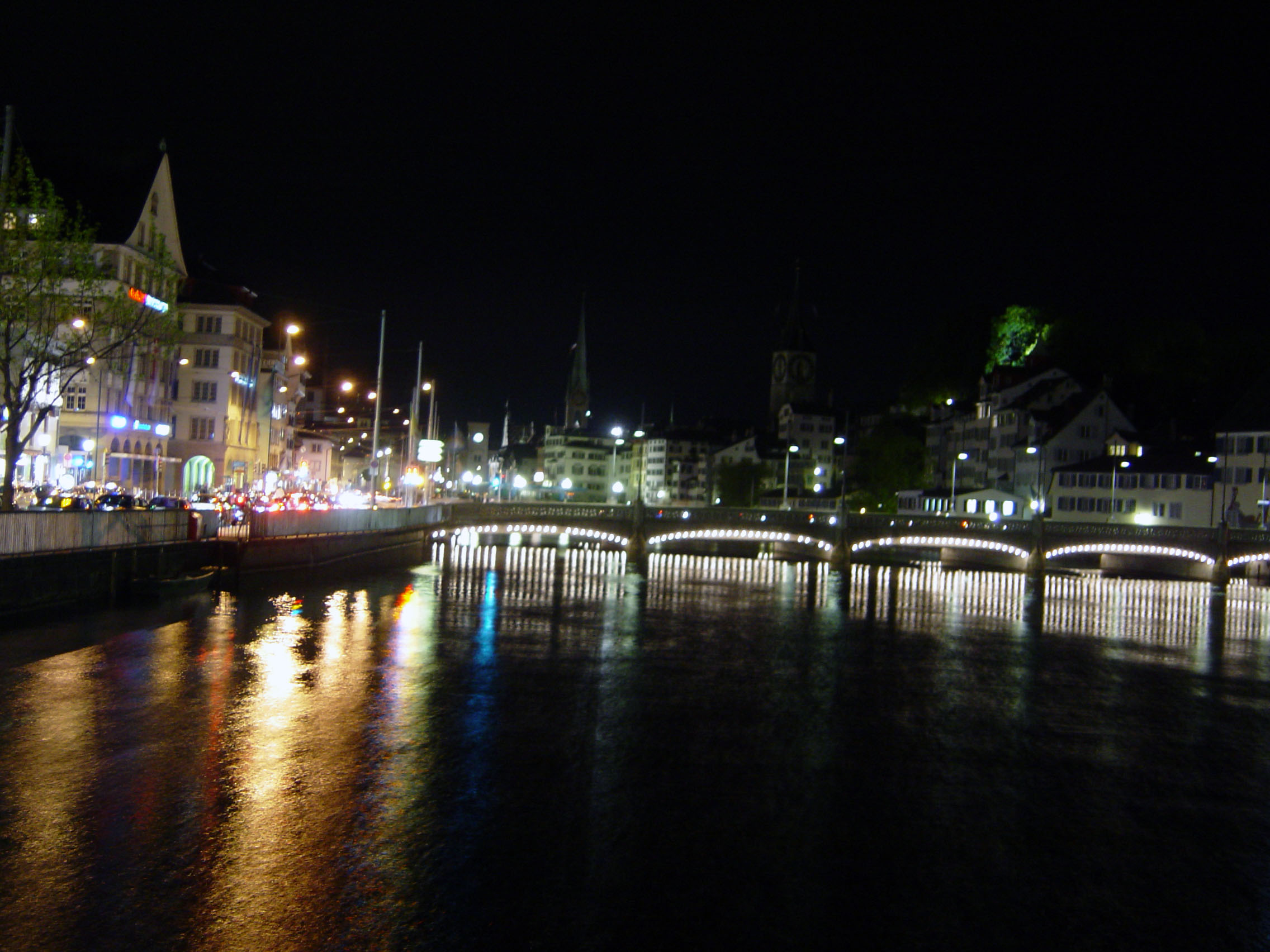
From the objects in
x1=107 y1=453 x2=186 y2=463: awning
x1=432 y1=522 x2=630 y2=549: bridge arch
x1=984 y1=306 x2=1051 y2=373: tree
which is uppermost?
x1=984 y1=306 x2=1051 y2=373: tree

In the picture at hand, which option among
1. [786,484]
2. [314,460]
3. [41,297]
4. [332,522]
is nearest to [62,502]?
[332,522]

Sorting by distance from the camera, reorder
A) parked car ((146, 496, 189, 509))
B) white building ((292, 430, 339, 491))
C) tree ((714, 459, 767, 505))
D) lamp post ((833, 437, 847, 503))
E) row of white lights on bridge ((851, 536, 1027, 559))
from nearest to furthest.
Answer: parked car ((146, 496, 189, 509)) → row of white lights on bridge ((851, 536, 1027, 559)) → lamp post ((833, 437, 847, 503)) → white building ((292, 430, 339, 491)) → tree ((714, 459, 767, 505))

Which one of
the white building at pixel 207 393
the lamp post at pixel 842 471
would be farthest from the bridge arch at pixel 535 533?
the lamp post at pixel 842 471

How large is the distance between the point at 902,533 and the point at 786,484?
35.0 m

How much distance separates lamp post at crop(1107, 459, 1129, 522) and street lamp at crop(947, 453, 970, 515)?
48.7ft

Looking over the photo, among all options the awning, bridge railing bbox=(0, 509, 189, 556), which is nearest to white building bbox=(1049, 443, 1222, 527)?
the awning

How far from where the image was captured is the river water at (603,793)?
1164cm

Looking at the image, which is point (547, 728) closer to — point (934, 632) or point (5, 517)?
point (5, 517)

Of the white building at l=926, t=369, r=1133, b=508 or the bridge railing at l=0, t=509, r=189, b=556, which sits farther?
the white building at l=926, t=369, r=1133, b=508

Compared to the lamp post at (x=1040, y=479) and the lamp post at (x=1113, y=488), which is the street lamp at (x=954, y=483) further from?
the lamp post at (x=1113, y=488)

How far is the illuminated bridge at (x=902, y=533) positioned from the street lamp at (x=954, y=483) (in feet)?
55.9

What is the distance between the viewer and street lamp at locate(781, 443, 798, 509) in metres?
107

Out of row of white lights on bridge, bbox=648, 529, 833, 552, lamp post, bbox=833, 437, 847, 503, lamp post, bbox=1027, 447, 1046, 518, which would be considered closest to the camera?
row of white lights on bridge, bbox=648, 529, 833, 552

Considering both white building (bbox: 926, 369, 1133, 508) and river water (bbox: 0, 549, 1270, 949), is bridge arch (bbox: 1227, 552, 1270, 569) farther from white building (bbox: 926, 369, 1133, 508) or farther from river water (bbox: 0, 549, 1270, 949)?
river water (bbox: 0, 549, 1270, 949)
